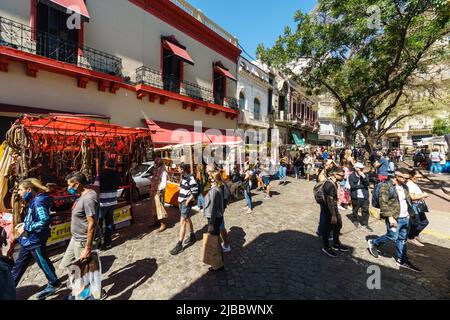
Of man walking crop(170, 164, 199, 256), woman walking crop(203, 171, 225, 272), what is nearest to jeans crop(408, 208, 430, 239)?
woman walking crop(203, 171, 225, 272)

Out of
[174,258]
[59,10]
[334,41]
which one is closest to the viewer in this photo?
[174,258]

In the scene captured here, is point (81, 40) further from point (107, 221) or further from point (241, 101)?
point (241, 101)

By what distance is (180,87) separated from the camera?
43.3 ft

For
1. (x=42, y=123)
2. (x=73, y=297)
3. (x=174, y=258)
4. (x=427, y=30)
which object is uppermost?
(x=427, y=30)

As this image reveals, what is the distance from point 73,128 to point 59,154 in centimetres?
122

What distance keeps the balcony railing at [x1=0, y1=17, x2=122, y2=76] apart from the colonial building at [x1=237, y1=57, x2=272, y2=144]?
10696 mm

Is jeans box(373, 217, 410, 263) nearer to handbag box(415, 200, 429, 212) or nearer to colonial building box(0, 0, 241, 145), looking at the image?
handbag box(415, 200, 429, 212)

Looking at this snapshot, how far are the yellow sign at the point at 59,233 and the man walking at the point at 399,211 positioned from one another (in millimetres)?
6737

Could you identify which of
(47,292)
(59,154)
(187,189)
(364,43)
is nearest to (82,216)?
(47,292)

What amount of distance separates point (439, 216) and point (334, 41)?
9117 mm

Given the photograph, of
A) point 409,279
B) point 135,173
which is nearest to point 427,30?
point 409,279

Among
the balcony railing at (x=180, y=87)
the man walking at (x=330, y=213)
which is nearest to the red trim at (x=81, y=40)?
the balcony railing at (x=180, y=87)

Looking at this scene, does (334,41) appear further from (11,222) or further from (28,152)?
(11,222)
